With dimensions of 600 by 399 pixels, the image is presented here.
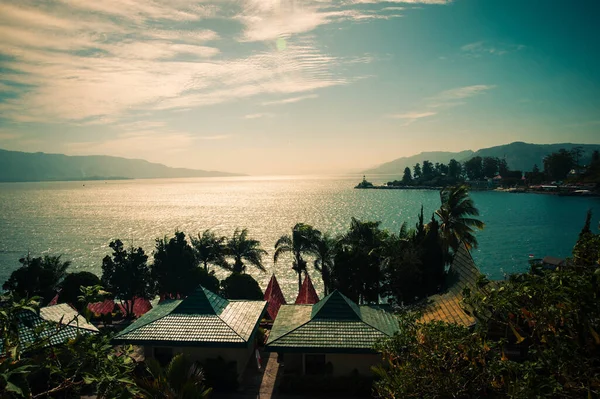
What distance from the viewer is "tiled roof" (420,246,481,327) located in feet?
70.9

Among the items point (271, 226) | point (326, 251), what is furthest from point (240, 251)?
point (271, 226)

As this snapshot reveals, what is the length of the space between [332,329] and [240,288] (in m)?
15.3

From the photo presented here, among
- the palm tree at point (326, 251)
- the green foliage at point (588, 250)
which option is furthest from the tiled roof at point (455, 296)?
the palm tree at point (326, 251)

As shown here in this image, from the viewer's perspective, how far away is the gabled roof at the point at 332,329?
20.0m

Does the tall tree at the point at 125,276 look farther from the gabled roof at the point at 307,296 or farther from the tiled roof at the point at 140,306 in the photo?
the gabled roof at the point at 307,296

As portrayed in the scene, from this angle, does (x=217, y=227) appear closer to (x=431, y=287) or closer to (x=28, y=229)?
(x=28, y=229)

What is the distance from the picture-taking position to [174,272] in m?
35.9

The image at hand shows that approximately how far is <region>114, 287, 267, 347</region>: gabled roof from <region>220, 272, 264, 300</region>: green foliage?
34.2ft

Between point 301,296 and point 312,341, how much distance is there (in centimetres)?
1654

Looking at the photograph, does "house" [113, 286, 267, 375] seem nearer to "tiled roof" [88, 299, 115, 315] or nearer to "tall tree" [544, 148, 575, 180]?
"tiled roof" [88, 299, 115, 315]

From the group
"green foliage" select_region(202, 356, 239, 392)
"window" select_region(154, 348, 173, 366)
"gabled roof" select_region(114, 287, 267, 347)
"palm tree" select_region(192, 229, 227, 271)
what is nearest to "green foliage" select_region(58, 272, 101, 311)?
"palm tree" select_region(192, 229, 227, 271)

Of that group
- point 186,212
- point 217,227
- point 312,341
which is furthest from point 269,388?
point 186,212

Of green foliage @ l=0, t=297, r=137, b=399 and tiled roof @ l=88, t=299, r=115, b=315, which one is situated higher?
green foliage @ l=0, t=297, r=137, b=399

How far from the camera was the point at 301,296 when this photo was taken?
3672 centimetres
